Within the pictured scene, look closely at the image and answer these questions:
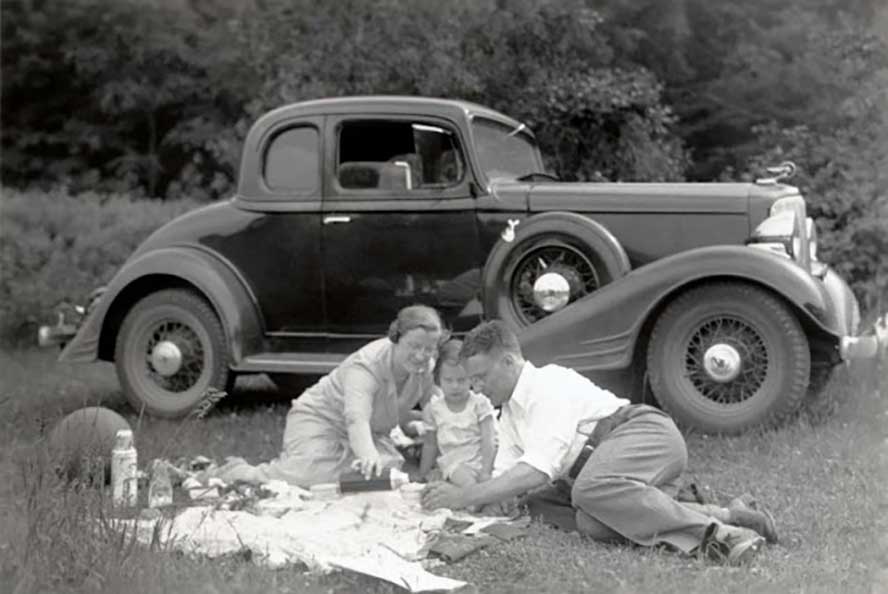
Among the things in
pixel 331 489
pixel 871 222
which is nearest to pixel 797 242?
pixel 871 222

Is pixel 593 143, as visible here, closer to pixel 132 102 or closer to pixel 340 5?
pixel 340 5

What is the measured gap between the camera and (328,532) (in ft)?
14.2

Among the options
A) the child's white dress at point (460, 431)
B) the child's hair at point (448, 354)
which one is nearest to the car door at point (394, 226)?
the child's hair at point (448, 354)

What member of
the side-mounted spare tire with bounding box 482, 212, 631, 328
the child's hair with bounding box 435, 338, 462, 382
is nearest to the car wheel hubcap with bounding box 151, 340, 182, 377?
the side-mounted spare tire with bounding box 482, 212, 631, 328

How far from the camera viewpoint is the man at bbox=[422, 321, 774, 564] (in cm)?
401

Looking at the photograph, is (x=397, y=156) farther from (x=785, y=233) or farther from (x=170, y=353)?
(x=785, y=233)

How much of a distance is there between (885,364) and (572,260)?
2093 millimetres

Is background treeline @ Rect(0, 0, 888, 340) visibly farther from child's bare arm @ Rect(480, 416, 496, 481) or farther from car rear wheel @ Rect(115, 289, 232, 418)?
child's bare arm @ Rect(480, 416, 496, 481)

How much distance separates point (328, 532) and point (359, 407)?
817 mm

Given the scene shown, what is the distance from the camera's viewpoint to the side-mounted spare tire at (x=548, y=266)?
611 cm

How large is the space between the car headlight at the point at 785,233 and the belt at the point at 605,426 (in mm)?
1926

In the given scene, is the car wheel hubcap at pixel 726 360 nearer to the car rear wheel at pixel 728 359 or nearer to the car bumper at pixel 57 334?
the car rear wheel at pixel 728 359

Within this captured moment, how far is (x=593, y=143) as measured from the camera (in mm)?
9664

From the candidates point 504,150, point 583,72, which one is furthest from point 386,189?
point 583,72
